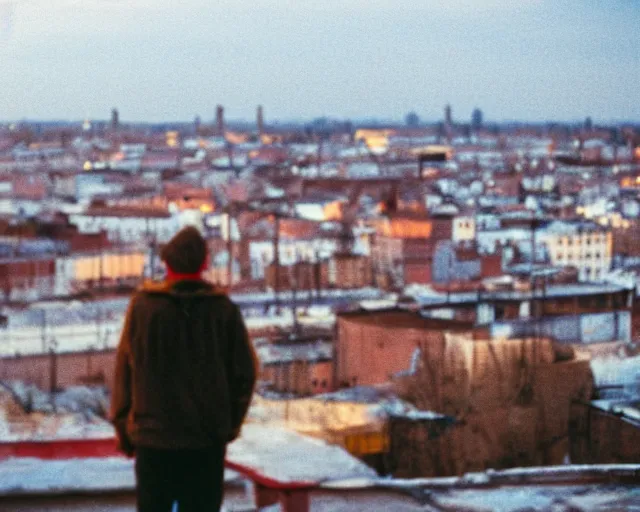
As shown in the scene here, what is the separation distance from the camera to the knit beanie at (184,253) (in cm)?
120

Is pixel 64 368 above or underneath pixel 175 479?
underneath

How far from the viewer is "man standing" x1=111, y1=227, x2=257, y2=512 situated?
3.87 ft

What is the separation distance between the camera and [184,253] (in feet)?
3.92

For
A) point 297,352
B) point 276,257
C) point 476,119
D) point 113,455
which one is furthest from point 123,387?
point 476,119

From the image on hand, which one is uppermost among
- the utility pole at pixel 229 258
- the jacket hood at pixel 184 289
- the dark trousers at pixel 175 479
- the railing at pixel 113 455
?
the jacket hood at pixel 184 289

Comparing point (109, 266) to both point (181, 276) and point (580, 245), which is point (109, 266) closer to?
point (580, 245)

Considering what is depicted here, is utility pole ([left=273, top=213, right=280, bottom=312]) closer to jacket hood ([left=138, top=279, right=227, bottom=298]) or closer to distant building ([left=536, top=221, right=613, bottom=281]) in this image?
distant building ([left=536, top=221, right=613, bottom=281])

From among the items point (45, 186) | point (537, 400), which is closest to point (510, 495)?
point (537, 400)

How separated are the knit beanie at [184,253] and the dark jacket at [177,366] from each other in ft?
0.05

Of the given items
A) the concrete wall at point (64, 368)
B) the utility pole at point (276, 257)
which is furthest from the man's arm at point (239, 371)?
the utility pole at point (276, 257)

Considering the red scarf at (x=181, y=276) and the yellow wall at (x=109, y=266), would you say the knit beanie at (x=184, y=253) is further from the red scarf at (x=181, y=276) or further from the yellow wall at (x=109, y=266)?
the yellow wall at (x=109, y=266)

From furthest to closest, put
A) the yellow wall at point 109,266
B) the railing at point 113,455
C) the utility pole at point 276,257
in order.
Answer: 1. the yellow wall at point 109,266
2. the utility pole at point 276,257
3. the railing at point 113,455

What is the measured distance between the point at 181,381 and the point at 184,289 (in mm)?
91

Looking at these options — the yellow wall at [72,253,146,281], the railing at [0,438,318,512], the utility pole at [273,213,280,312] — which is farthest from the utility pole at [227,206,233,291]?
the railing at [0,438,318,512]
